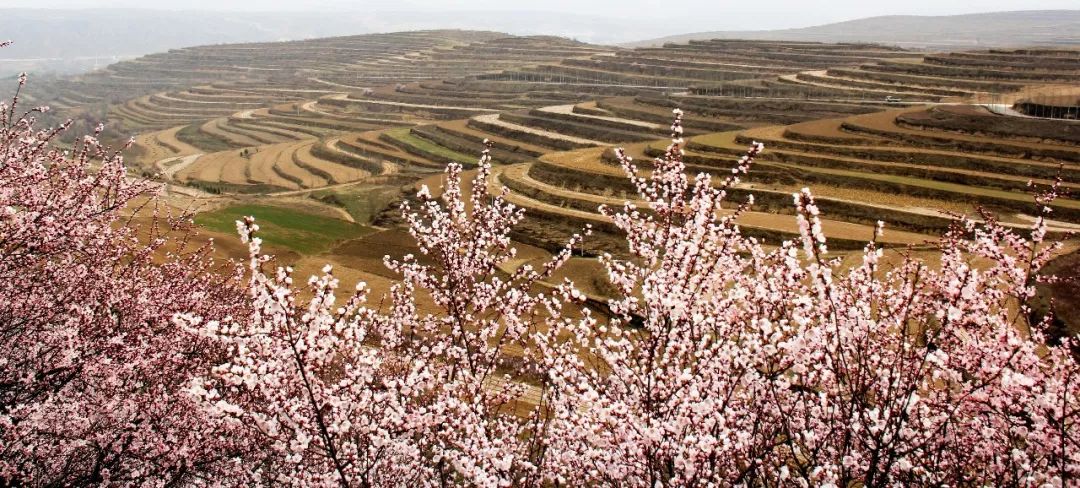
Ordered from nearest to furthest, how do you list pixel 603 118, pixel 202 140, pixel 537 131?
pixel 537 131 → pixel 603 118 → pixel 202 140

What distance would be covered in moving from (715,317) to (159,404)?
1079 centimetres

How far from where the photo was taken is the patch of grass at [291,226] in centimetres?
5484

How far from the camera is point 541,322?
3544 cm

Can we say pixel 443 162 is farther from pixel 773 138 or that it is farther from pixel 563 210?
pixel 773 138

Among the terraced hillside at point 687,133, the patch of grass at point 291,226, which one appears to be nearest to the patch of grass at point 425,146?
the terraced hillside at point 687,133

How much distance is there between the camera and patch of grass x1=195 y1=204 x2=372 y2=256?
54844mm

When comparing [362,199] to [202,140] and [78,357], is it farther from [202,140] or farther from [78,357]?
[202,140]

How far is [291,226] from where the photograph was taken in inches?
2359

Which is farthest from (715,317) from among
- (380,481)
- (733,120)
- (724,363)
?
→ (733,120)

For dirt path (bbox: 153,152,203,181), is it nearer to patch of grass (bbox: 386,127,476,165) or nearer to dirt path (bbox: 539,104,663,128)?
patch of grass (bbox: 386,127,476,165)

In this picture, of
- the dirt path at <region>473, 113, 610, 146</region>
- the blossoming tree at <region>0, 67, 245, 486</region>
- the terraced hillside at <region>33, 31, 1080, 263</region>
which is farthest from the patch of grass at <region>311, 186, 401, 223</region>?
the blossoming tree at <region>0, 67, 245, 486</region>

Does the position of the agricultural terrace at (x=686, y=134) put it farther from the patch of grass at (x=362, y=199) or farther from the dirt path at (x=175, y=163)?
the dirt path at (x=175, y=163)

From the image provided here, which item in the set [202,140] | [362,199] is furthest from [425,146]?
[202,140]

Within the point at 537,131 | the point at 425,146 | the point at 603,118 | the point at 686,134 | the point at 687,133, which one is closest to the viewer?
the point at 686,134
